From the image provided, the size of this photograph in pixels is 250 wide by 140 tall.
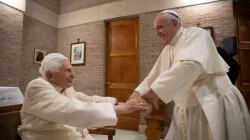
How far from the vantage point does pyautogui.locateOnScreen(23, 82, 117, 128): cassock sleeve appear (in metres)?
1.04

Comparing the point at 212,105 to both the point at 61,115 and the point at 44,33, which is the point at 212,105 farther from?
the point at 44,33

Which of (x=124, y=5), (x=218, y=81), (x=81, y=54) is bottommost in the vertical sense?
(x=218, y=81)

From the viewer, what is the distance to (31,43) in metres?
4.77

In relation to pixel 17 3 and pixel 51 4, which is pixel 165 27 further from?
pixel 51 4

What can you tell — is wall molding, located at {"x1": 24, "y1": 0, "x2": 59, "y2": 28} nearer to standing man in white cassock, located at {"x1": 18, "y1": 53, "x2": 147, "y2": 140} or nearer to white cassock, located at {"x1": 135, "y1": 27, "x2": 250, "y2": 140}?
standing man in white cassock, located at {"x1": 18, "y1": 53, "x2": 147, "y2": 140}

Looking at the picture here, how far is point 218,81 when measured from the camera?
1.24 metres

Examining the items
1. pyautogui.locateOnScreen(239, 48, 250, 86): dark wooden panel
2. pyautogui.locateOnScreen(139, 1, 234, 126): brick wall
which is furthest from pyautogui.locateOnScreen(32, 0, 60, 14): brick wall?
pyautogui.locateOnScreen(239, 48, 250, 86): dark wooden panel

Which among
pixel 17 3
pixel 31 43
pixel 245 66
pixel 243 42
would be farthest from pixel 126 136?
pixel 17 3

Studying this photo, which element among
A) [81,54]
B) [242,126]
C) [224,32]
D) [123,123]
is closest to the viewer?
[242,126]

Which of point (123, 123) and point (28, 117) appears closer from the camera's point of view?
point (28, 117)

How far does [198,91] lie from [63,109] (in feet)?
3.01

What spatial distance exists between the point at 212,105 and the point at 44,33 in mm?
5240

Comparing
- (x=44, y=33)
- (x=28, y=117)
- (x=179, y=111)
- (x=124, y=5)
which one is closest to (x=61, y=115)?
(x=28, y=117)

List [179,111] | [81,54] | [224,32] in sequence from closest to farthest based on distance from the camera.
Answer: [179,111]
[224,32]
[81,54]
